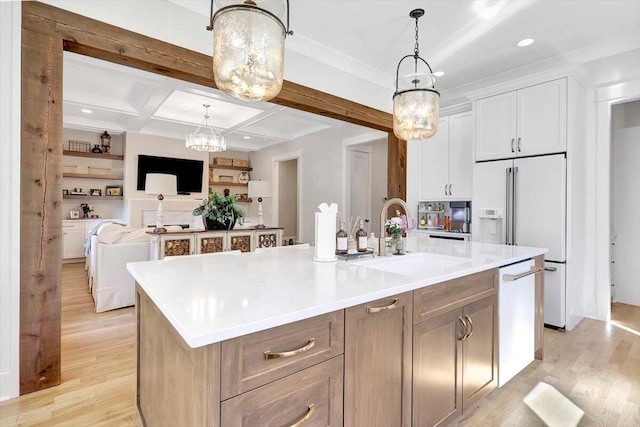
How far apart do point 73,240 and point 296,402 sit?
7.01 m

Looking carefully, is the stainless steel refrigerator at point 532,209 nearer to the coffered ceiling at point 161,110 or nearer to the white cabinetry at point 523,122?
the white cabinetry at point 523,122

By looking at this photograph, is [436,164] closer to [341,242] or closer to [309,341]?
[341,242]

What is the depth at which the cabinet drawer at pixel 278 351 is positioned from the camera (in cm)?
87

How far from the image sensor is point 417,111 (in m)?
2.37

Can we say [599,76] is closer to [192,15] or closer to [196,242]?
[192,15]

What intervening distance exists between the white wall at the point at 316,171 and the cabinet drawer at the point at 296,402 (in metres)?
4.94

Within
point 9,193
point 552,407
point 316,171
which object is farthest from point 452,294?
point 316,171

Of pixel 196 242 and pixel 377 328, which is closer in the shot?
pixel 377 328

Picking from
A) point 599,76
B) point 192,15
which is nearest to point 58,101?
point 192,15

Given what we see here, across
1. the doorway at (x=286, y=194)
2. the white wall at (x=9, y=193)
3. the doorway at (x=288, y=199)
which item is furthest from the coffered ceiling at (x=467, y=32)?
the doorway at (x=288, y=199)

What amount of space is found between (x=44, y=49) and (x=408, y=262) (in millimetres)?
2631

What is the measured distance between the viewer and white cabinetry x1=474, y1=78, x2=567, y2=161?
3.17 meters

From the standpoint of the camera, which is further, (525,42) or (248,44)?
(525,42)

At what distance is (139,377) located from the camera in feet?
5.16
